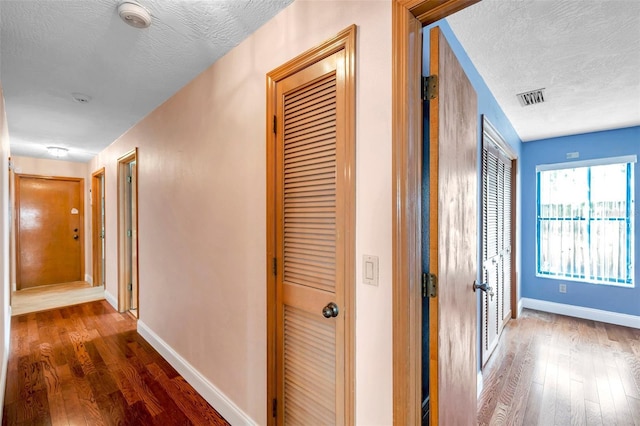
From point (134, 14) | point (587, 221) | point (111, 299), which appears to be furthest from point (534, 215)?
point (111, 299)

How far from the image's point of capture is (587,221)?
3732 mm

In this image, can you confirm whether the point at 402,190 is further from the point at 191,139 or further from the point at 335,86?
the point at 191,139

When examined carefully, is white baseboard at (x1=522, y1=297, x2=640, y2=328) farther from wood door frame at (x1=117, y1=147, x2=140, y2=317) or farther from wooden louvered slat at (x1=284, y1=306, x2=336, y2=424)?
wood door frame at (x1=117, y1=147, x2=140, y2=317)

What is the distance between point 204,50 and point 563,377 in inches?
144

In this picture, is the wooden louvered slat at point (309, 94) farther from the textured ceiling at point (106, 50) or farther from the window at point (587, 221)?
the window at point (587, 221)

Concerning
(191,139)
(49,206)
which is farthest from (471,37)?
(49,206)

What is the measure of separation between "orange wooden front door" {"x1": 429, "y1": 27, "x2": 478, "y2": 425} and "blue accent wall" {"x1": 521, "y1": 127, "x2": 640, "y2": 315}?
3.26 metres

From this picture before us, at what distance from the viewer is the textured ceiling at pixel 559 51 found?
1.50 metres

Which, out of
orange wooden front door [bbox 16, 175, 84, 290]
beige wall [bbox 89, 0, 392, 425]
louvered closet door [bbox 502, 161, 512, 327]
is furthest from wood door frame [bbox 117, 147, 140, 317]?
louvered closet door [bbox 502, 161, 512, 327]

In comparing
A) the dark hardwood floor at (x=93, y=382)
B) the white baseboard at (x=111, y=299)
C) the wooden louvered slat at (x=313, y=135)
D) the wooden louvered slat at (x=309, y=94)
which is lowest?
the dark hardwood floor at (x=93, y=382)

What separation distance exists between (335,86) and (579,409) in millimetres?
2676

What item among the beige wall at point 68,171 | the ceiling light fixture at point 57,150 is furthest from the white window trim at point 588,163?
the beige wall at point 68,171

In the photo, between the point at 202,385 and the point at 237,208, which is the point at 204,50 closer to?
the point at 237,208

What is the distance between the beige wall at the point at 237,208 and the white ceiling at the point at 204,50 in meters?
0.19
